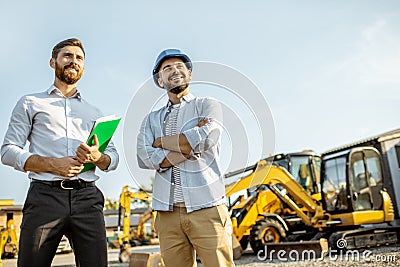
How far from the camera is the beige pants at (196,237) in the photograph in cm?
191

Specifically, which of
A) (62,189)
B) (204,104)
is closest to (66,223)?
(62,189)

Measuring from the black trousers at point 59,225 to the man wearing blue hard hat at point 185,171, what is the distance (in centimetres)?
31

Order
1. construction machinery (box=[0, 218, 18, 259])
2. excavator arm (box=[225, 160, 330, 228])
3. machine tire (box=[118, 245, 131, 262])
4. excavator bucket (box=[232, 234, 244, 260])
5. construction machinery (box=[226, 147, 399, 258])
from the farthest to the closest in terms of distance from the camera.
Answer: construction machinery (box=[0, 218, 18, 259])
machine tire (box=[118, 245, 131, 262])
excavator arm (box=[225, 160, 330, 228])
construction machinery (box=[226, 147, 399, 258])
excavator bucket (box=[232, 234, 244, 260])

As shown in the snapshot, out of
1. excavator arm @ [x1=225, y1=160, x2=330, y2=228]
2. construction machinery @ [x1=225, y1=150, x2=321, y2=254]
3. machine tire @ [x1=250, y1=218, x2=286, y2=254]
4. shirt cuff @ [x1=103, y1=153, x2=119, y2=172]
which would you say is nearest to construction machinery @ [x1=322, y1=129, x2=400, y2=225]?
construction machinery @ [x1=225, y1=150, x2=321, y2=254]

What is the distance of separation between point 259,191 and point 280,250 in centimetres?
200

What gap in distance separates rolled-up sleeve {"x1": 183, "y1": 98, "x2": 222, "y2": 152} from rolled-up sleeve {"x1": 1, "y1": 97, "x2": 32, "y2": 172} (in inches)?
30.3

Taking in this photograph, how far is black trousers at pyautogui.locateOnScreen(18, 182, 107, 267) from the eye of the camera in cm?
179

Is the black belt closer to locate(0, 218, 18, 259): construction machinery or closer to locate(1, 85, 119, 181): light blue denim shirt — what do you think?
locate(1, 85, 119, 181): light blue denim shirt

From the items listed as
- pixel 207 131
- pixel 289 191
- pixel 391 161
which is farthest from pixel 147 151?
pixel 391 161

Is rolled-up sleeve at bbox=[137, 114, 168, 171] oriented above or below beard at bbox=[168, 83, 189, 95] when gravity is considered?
below

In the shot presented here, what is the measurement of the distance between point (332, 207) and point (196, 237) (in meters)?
7.38

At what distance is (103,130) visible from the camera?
193 cm

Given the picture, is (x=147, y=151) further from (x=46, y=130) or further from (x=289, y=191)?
(x=289, y=191)

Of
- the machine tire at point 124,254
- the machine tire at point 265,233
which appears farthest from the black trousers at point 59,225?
the machine tire at point 124,254
